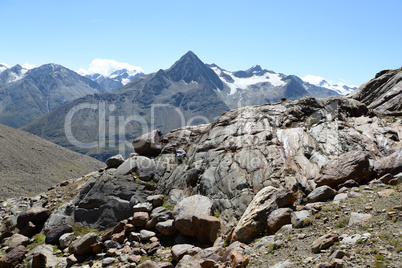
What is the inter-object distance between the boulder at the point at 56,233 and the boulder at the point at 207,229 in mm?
11034

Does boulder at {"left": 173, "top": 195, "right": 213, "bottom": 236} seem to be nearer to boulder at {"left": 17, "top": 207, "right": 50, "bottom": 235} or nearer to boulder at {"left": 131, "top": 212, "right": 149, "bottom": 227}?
boulder at {"left": 131, "top": 212, "right": 149, "bottom": 227}

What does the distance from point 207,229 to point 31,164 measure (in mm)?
139424

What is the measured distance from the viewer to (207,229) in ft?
54.4

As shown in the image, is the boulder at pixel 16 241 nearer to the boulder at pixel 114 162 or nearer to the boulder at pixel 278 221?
the boulder at pixel 114 162

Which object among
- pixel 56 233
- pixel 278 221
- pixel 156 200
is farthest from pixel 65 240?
pixel 278 221

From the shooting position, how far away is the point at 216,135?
26672 millimetres

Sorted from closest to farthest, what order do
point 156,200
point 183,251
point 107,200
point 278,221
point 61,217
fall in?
point 278,221, point 183,251, point 156,200, point 61,217, point 107,200

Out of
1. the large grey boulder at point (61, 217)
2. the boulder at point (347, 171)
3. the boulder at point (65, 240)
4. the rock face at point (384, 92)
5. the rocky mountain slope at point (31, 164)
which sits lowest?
the rocky mountain slope at point (31, 164)

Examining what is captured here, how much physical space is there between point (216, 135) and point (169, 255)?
523 inches

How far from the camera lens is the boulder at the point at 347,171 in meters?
17.4

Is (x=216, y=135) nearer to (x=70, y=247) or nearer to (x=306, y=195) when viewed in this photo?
(x=306, y=195)

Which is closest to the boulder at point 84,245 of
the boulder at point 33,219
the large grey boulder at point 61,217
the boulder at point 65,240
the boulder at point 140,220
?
the boulder at point 65,240

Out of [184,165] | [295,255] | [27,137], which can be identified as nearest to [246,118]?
[184,165]

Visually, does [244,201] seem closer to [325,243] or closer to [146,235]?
[146,235]
